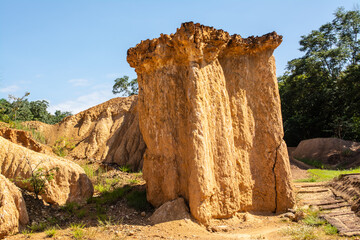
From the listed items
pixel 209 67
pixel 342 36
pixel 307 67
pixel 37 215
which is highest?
pixel 342 36

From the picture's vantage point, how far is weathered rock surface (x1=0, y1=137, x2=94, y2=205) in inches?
260

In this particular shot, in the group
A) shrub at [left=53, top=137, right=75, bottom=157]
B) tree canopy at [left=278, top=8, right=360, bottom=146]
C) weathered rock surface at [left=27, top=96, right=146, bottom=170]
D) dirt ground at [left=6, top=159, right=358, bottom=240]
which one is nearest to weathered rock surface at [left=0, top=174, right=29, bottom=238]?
dirt ground at [left=6, top=159, right=358, bottom=240]

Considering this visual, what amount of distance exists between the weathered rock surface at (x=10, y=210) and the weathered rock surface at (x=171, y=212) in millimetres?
2429

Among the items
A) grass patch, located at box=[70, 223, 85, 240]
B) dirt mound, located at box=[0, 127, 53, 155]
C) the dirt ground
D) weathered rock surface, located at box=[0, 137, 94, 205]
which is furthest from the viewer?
dirt mound, located at box=[0, 127, 53, 155]

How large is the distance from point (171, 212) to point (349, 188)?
4.94 m

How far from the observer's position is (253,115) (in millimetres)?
7121

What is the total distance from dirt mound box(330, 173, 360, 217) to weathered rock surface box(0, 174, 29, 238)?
6.73 m

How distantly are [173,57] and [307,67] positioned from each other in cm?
1536

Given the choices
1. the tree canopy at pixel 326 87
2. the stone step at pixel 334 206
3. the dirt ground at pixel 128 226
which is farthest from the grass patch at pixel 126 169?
the tree canopy at pixel 326 87

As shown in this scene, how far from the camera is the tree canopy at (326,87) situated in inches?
716

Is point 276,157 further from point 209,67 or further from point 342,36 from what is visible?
point 342,36

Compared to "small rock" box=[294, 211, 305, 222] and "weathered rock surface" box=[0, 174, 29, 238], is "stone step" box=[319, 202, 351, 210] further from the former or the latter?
"weathered rock surface" box=[0, 174, 29, 238]

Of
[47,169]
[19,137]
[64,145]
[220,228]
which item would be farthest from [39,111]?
[220,228]

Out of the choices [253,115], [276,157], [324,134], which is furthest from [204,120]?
[324,134]
